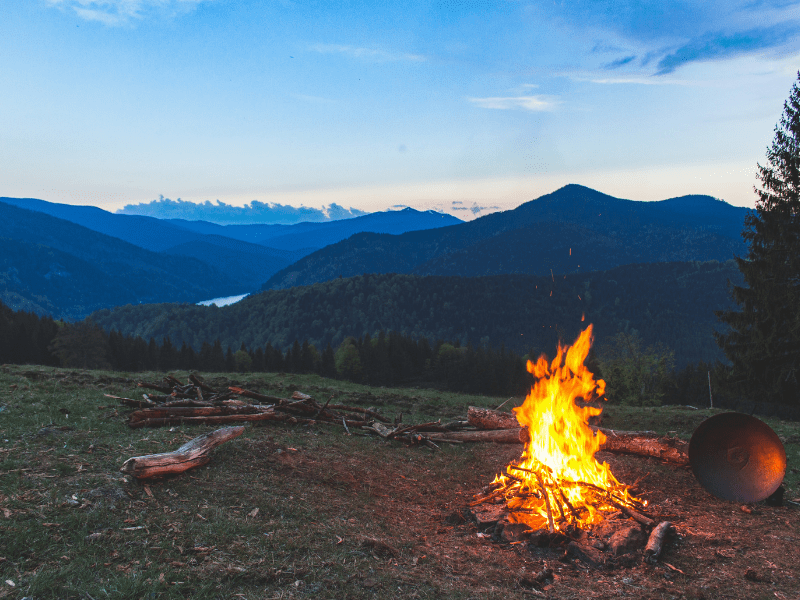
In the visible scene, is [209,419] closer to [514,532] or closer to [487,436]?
[487,436]

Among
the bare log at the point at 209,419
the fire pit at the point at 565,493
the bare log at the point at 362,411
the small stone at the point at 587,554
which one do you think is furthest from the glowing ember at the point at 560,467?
the bare log at the point at 209,419

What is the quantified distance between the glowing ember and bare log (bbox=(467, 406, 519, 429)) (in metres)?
2.50

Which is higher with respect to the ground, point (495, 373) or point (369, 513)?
point (369, 513)

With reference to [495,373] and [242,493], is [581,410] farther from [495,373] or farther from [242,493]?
[495,373]

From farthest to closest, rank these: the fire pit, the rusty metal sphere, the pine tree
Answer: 1. the pine tree
2. the rusty metal sphere
3. the fire pit

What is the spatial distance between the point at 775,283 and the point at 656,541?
21489 millimetres

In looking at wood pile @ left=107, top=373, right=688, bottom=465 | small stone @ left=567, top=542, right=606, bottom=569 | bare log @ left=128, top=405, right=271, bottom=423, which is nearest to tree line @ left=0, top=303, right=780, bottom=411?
wood pile @ left=107, top=373, right=688, bottom=465

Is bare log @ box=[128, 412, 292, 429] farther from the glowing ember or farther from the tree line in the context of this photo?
the tree line

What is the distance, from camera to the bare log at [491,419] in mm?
12906

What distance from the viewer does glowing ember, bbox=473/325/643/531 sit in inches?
306

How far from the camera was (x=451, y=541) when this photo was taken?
7094 mm

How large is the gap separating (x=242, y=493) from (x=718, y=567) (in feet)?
22.7

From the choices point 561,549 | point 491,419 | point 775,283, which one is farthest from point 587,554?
point 775,283

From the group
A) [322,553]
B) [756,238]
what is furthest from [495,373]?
[322,553]
